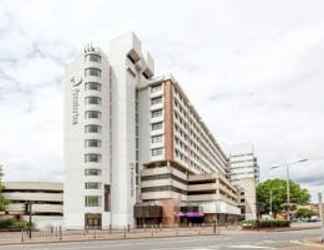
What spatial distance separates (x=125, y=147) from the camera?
109 meters

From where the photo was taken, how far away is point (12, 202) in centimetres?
12850

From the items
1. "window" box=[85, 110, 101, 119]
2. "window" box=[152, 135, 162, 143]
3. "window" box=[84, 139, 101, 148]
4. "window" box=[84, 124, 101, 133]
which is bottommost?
"window" box=[84, 139, 101, 148]

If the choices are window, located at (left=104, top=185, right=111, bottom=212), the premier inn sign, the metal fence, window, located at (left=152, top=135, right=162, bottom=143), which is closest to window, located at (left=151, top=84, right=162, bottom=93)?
window, located at (left=152, top=135, right=162, bottom=143)

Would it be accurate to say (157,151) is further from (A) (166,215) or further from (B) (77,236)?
(B) (77,236)

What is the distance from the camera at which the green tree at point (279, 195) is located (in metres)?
158

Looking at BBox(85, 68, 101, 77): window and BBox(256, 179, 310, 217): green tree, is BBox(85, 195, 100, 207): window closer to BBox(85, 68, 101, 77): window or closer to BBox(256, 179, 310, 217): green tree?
BBox(85, 68, 101, 77): window

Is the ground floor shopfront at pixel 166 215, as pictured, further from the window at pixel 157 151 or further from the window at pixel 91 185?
the window at pixel 157 151

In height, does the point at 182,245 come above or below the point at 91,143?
below

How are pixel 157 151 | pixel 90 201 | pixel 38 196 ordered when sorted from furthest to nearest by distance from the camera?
pixel 38 196
pixel 157 151
pixel 90 201

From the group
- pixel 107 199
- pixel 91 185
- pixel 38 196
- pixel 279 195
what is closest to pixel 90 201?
pixel 91 185

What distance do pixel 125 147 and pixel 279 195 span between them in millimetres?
67777

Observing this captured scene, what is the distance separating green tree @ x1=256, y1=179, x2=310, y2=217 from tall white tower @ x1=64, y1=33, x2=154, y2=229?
62.9 meters

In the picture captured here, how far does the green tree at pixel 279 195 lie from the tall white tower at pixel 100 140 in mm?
62926

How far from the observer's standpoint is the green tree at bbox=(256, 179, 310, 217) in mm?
158250
